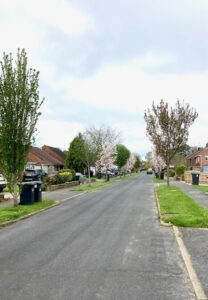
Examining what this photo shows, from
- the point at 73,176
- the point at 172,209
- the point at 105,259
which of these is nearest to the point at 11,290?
the point at 105,259

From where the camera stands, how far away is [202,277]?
740 cm

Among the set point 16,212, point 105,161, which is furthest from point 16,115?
point 105,161

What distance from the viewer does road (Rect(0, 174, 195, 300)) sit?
662 cm

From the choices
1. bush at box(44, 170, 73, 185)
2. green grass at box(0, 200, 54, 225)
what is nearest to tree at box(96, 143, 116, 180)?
bush at box(44, 170, 73, 185)

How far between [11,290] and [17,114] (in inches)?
583

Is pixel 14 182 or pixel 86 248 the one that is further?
pixel 14 182

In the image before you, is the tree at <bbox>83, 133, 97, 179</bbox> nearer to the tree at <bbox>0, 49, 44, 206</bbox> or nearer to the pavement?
the tree at <bbox>0, 49, 44, 206</bbox>

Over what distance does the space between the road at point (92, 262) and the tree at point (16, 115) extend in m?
6.63

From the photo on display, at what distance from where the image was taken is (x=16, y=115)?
20781 mm

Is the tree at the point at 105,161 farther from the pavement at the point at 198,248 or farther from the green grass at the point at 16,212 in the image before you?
the pavement at the point at 198,248

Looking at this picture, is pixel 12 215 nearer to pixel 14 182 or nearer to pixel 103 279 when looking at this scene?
pixel 14 182

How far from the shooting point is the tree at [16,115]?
2061 centimetres

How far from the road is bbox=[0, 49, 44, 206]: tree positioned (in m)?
6.63

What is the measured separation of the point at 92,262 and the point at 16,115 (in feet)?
43.8
